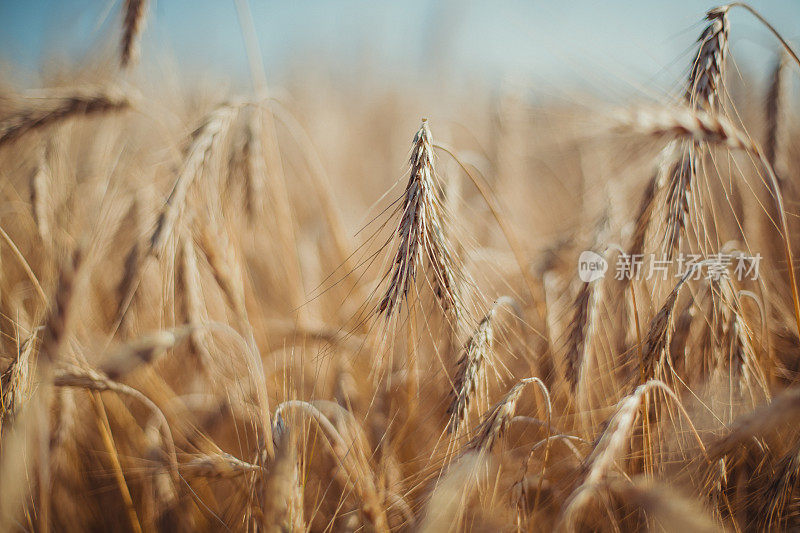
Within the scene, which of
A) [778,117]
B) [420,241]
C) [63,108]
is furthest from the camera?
[778,117]

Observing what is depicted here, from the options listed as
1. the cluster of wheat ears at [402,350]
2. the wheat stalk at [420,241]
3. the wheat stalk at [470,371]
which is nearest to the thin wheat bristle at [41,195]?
the cluster of wheat ears at [402,350]

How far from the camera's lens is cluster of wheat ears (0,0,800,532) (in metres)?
0.76

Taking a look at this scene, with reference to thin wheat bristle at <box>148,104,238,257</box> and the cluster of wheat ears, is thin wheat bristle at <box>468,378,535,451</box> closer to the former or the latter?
the cluster of wheat ears

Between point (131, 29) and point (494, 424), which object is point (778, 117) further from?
point (131, 29)

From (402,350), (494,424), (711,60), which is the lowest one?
(402,350)

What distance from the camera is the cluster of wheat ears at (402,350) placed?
2.49 ft

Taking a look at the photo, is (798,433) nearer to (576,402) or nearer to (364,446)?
(576,402)

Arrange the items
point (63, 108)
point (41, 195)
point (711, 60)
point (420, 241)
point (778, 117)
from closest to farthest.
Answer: point (420, 241) → point (711, 60) → point (63, 108) → point (41, 195) → point (778, 117)

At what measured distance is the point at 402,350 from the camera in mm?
1583

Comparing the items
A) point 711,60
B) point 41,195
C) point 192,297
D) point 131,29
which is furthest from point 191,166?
point 711,60

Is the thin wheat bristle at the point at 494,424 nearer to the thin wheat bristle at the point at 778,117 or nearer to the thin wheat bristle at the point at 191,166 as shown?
the thin wheat bristle at the point at 191,166

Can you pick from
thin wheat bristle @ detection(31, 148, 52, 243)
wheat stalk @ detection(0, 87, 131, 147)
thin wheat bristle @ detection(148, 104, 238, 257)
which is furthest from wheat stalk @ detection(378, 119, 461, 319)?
thin wheat bristle @ detection(31, 148, 52, 243)

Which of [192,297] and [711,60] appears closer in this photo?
[711,60]

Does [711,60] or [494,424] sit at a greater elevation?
[711,60]
